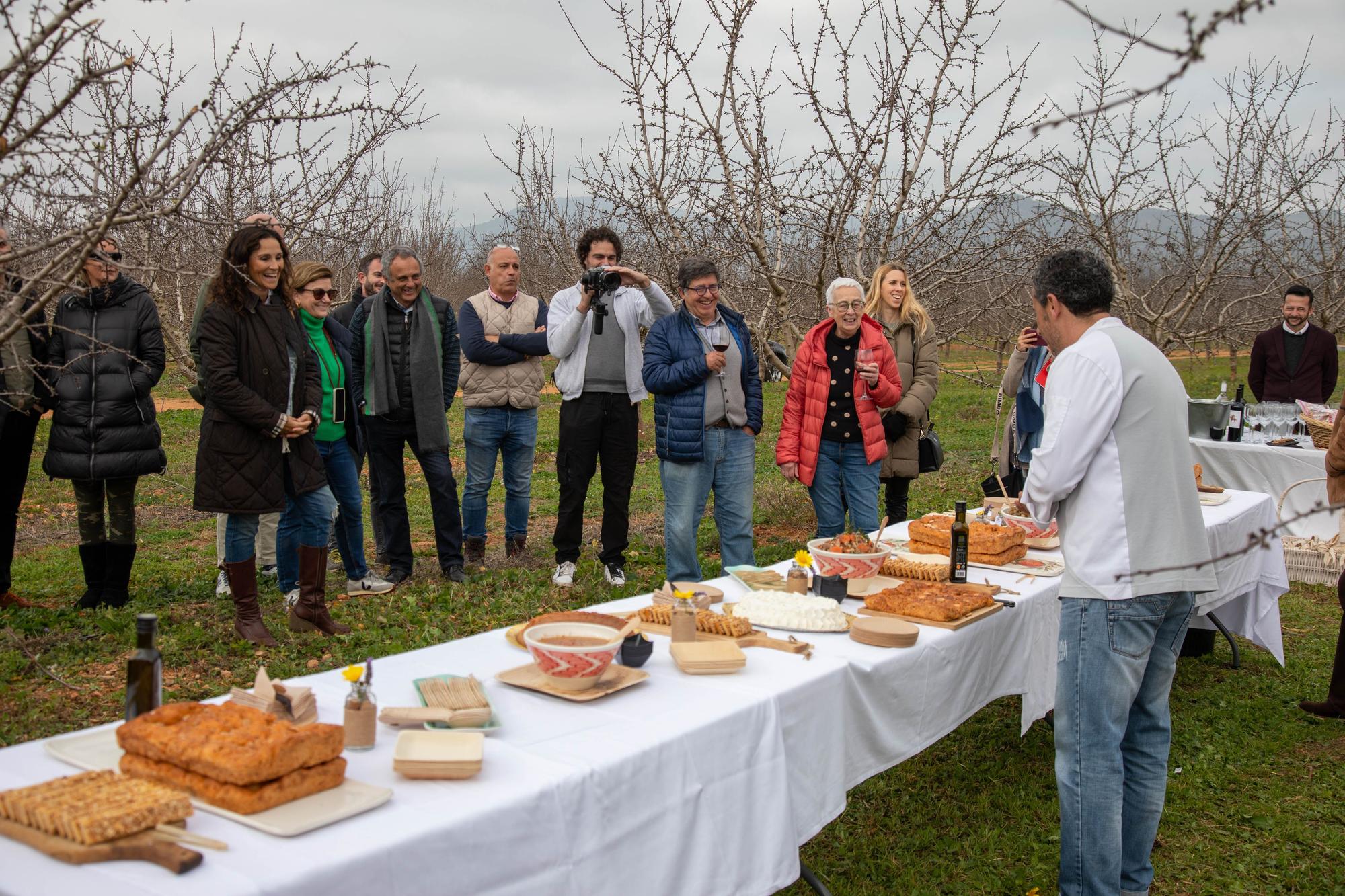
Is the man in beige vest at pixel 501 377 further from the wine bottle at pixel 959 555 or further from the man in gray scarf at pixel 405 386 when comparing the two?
the wine bottle at pixel 959 555

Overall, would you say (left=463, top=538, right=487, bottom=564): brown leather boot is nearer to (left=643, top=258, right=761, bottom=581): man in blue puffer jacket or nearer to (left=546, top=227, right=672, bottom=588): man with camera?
(left=546, top=227, right=672, bottom=588): man with camera

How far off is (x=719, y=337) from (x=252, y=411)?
2.35 meters

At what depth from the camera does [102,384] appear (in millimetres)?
5336

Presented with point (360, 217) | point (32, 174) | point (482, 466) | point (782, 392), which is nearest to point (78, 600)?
point (482, 466)

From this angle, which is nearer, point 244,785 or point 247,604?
point 244,785

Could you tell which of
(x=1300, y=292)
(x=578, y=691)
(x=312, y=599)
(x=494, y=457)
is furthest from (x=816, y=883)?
(x=1300, y=292)

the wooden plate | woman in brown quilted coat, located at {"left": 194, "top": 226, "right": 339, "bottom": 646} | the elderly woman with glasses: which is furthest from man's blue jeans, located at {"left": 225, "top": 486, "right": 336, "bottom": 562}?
the wooden plate

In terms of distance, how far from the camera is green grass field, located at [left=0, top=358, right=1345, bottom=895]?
3592 millimetres

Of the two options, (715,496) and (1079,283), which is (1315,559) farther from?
(1079,283)

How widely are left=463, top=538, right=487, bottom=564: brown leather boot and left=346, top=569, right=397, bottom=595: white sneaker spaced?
0.72 metres

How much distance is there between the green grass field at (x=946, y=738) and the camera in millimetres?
3592

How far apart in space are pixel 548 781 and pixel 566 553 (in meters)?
4.44

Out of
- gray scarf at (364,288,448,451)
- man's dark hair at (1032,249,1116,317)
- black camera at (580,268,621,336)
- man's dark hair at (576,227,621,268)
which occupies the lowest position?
gray scarf at (364,288,448,451)

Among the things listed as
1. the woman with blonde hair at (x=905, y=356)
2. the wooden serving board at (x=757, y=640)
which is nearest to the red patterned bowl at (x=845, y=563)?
the wooden serving board at (x=757, y=640)
